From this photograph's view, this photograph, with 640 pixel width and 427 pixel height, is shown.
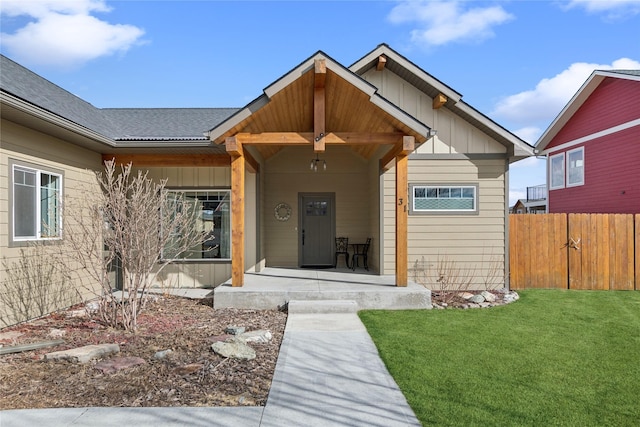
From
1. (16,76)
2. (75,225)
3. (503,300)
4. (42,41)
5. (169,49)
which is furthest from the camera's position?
(42,41)

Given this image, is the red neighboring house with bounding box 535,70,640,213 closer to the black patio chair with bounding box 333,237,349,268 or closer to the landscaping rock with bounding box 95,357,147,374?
the black patio chair with bounding box 333,237,349,268

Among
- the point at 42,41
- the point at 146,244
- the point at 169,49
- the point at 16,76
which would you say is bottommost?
the point at 146,244

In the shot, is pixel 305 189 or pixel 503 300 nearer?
pixel 503 300

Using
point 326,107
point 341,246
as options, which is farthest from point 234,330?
point 341,246

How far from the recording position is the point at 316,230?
424 inches

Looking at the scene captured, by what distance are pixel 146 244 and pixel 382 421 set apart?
4041mm

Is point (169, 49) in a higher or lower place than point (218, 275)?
higher

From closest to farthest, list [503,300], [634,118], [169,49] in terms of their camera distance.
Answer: [503,300] → [169,49] → [634,118]

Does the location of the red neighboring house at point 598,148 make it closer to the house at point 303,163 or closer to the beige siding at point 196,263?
the house at point 303,163

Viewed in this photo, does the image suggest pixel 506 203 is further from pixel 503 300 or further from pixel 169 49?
pixel 169 49

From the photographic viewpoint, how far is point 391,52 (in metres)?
8.65

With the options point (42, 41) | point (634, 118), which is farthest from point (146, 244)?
point (634, 118)

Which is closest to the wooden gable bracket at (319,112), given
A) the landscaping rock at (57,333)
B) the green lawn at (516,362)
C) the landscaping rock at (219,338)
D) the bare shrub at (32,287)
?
the green lawn at (516,362)

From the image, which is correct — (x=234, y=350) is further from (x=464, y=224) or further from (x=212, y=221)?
(x=464, y=224)
